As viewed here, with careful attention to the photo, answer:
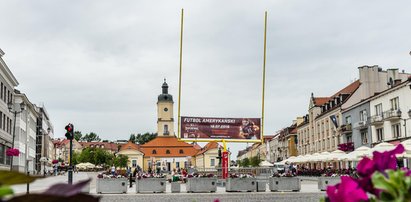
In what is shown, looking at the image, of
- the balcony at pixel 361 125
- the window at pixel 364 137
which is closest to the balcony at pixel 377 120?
the balcony at pixel 361 125

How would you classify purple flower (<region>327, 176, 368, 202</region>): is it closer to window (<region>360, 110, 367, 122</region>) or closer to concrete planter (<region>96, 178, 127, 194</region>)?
concrete planter (<region>96, 178, 127, 194</region>)

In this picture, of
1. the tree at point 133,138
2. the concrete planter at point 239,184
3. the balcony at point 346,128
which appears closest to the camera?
the concrete planter at point 239,184

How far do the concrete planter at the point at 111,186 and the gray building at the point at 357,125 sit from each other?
3360cm

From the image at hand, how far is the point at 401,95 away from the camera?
44.3m

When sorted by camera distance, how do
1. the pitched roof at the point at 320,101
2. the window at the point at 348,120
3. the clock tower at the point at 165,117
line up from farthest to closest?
the clock tower at the point at 165,117, the pitched roof at the point at 320,101, the window at the point at 348,120

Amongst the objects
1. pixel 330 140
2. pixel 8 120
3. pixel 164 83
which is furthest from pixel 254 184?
pixel 164 83

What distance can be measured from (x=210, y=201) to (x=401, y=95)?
31284 millimetres

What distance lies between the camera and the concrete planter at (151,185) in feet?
81.6

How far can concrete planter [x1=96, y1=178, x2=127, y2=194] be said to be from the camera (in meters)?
24.6

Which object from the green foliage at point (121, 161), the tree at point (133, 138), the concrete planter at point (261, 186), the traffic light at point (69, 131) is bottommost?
the concrete planter at point (261, 186)

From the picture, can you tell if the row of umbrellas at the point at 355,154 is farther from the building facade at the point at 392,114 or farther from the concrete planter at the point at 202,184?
the concrete planter at the point at 202,184

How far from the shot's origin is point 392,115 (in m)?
45.1

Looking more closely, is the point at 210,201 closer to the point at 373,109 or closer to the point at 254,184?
the point at 254,184

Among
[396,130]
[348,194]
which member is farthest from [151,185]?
[396,130]
